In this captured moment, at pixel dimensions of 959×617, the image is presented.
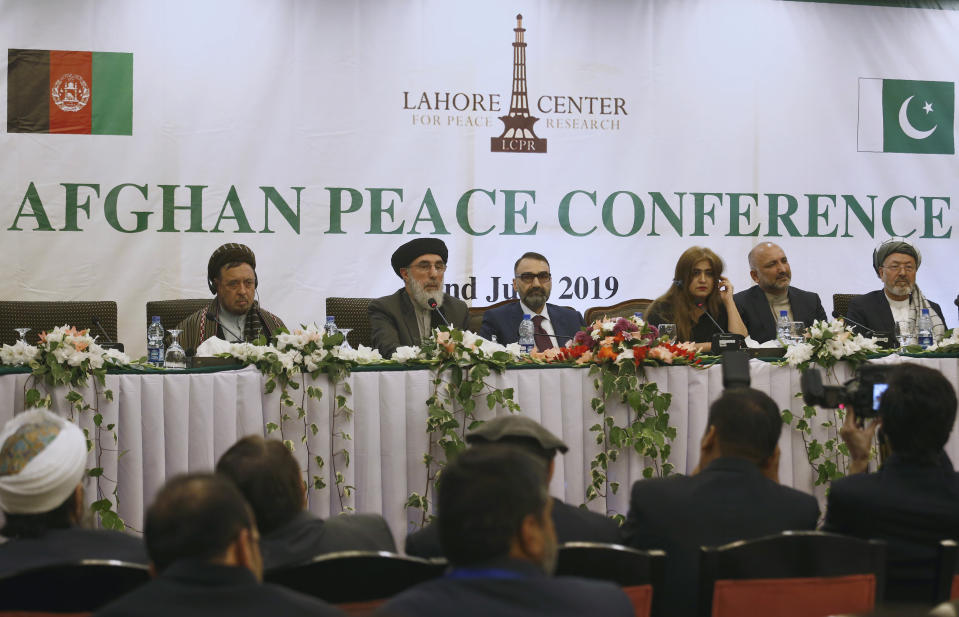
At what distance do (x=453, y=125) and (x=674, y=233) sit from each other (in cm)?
159

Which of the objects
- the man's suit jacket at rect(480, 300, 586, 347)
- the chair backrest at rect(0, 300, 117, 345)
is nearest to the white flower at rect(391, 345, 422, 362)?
the man's suit jacket at rect(480, 300, 586, 347)

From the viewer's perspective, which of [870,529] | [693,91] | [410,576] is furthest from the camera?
[693,91]

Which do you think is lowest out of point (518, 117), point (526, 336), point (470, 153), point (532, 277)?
point (526, 336)

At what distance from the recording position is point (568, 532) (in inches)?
88.2

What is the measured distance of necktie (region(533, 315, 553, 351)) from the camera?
5.19 m

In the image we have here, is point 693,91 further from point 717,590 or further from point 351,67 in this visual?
point 717,590

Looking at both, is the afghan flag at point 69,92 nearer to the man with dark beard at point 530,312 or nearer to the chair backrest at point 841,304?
the man with dark beard at point 530,312

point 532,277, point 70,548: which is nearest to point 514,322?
point 532,277

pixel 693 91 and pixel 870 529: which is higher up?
pixel 693 91

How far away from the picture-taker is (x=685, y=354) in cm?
396

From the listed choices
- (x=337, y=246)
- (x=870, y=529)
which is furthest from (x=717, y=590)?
(x=337, y=246)

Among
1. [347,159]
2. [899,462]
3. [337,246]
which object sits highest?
[347,159]

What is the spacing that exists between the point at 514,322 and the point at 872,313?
2.02m

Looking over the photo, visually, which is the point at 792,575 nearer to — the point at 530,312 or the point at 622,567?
the point at 622,567
